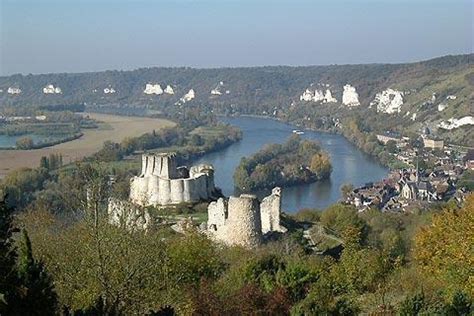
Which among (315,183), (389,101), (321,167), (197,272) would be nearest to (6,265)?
(197,272)

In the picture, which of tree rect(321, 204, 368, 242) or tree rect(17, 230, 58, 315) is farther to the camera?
tree rect(321, 204, 368, 242)

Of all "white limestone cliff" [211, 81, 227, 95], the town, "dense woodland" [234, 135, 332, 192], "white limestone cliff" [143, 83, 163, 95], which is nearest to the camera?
the town

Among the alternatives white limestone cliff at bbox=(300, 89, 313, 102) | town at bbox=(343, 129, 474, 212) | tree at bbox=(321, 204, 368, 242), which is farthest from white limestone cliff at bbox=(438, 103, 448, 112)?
tree at bbox=(321, 204, 368, 242)

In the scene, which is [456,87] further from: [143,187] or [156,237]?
[156,237]

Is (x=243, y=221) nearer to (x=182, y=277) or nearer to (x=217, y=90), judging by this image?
(x=182, y=277)

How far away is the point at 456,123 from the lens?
81.4 metres

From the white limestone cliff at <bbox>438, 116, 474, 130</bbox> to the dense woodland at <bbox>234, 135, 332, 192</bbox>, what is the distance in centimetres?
2327

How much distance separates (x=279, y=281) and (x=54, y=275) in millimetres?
3977

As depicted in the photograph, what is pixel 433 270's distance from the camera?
1420 cm

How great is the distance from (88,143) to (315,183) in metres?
27.8

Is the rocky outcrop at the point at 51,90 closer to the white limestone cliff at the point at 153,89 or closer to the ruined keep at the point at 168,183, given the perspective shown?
the white limestone cliff at the point at 153,89

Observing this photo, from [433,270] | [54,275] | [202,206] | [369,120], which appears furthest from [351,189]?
[369,120]

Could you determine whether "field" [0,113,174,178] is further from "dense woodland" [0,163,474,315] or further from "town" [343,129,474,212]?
"dense woodland" [0,163,474,315]

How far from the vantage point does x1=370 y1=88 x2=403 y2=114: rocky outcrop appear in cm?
10514
